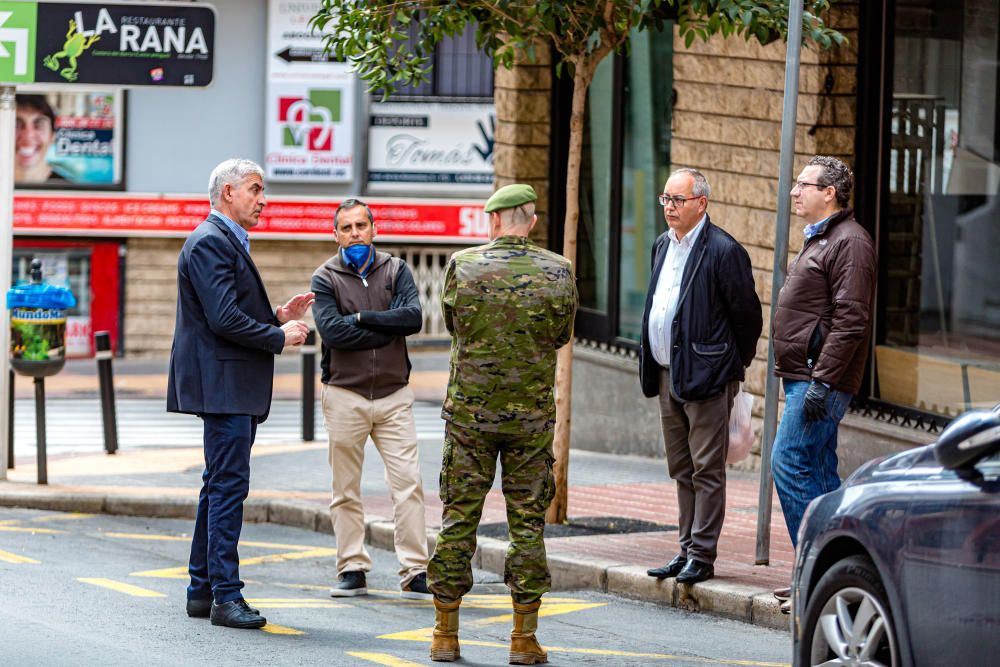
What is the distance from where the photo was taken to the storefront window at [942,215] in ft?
35.2

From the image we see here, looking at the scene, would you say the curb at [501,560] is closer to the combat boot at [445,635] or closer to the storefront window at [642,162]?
the combat boot at [445,635]

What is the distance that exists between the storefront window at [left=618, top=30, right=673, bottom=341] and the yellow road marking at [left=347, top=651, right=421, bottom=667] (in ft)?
24.4

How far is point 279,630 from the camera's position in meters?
7.41

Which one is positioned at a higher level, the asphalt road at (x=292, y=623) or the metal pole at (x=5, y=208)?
the metal pole at (x=5, y=208)

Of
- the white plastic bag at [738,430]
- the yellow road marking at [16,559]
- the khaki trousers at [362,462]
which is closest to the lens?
the white plastic bag at [738,430]

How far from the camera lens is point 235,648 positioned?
22.9 feet

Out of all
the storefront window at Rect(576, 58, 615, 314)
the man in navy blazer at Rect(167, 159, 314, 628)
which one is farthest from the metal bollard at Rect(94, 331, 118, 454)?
the man in navy blazer at Rect(167, 159, 314, 628)

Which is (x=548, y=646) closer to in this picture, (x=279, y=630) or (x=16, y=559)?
(x=279, y=630)

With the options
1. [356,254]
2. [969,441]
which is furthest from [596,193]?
[969,441]

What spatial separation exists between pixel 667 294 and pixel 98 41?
220 inches

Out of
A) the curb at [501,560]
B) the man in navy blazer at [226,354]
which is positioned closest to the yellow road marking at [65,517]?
the curb at [501,560]

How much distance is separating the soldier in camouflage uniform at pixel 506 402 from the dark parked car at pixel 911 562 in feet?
4.37

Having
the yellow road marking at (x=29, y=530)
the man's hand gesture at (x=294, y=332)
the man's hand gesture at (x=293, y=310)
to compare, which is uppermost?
the man's hand gesture at (x=293, y=310)

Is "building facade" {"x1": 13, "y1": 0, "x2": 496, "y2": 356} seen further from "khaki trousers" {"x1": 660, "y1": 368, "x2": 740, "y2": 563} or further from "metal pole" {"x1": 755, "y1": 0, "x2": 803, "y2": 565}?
"khaki trousers" {"x1": 660, "y1": 368, "x2": 740, "y2": 563}
